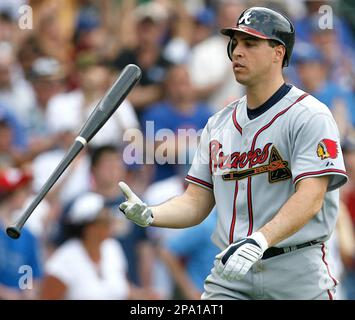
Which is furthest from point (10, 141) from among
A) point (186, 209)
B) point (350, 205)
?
point (186, 209)

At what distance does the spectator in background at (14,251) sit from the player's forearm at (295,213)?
3629 millimetres

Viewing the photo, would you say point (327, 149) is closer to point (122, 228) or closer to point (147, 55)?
point (122, 228)

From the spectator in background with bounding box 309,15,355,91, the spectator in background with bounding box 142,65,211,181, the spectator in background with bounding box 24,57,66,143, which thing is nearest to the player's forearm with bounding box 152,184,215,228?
the spectator in background with bounding box 142,65,211,181

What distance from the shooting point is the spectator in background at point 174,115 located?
27.2 feet

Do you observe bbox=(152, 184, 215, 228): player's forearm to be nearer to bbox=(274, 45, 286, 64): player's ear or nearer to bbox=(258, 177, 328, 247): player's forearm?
bbox=(258, 177, 328, 247): player's forearm

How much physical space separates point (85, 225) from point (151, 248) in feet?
2.43

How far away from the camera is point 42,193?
4.72 meters

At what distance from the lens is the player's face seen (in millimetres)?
4555

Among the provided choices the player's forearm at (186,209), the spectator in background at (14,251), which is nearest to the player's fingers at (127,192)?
the player's forearm at (186,209)

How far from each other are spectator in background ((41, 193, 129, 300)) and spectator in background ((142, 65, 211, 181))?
0.88 m

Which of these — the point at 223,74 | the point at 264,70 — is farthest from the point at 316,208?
the point at 223,74

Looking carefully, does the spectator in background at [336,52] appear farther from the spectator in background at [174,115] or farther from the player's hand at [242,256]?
the player's hand at [242,256]

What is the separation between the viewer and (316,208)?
14.2ft

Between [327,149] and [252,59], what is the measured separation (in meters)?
0.53
